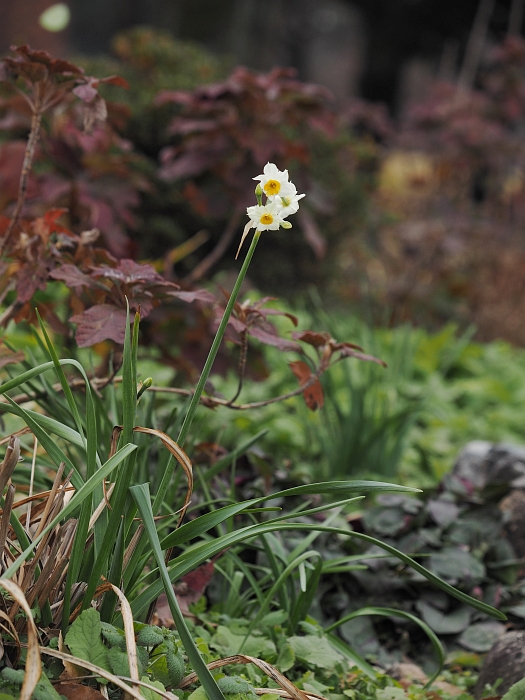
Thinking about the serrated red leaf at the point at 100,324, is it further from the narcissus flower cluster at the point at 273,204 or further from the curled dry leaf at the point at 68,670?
the curled dry leaf at the point at 68,670

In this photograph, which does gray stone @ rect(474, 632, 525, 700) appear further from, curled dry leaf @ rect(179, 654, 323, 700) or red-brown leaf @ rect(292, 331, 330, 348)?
red-brown leaf @ rect(292, 331, 330, 348)

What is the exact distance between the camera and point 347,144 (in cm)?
474

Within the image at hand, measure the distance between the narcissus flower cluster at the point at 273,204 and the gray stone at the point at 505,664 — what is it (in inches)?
42.4

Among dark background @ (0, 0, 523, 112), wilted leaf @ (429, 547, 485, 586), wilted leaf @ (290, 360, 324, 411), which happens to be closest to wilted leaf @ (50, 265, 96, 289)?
wilted leaf @ (290, 360, 324, 411)

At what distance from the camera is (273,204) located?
1.08 meters

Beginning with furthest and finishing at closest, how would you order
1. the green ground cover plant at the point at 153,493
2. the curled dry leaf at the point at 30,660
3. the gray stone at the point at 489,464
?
the gray stone at the point at 489,464, the green ground cover plant at the point at 153,493, the curled dry leaf at the point at 30,660

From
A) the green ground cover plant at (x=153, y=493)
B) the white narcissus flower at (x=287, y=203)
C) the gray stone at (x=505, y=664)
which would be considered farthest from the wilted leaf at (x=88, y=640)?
the gray stone at (x=505, y=664)

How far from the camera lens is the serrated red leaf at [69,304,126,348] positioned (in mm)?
1422

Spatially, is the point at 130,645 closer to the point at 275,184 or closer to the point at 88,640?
the point at 88,640

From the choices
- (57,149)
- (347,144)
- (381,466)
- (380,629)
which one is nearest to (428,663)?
(380,629)

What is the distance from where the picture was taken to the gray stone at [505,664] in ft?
5.02

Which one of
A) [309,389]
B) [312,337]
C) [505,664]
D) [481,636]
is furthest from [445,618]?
[312,337]

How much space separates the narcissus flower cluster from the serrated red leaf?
1.49 ft

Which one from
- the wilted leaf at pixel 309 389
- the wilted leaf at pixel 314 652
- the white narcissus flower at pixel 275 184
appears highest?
the white narcissus flower at pixel 275 184
